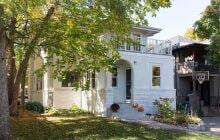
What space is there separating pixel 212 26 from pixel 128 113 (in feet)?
31.5

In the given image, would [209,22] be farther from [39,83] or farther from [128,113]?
[39,83]

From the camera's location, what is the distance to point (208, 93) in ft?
120

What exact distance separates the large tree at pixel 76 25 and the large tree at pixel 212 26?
426 inches

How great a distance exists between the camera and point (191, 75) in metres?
34.6

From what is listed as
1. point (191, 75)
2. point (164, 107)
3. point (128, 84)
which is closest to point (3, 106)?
point (164, 107)

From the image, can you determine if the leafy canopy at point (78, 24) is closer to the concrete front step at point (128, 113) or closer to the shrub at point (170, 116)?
the concrete front step at point (128, 113)

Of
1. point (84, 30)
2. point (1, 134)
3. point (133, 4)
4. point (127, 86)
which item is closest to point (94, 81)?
point (127, 86)

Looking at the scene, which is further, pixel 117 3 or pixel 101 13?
pixel 101 13

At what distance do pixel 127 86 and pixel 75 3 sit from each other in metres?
12.3

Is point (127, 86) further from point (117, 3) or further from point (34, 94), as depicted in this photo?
point (117, 3)

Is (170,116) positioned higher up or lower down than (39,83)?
lower down

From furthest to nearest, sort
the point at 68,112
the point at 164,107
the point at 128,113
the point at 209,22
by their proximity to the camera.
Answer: the point at 209,22 < the point at 68,112 < the point at 164,107 < the point at 128,113

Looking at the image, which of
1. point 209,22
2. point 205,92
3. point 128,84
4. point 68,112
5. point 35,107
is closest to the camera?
point 68,112

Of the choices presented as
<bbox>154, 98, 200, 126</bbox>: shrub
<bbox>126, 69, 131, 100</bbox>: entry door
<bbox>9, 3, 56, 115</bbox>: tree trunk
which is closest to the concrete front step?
<bbox>154, 98, 200, 126</bbox>: shrub
